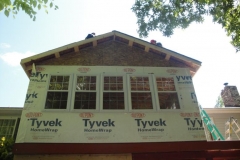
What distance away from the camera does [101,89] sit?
28.8 ft

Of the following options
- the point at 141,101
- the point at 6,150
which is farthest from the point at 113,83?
the point at 6,150

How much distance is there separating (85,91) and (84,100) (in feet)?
1.56

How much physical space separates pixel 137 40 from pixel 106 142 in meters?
5.15

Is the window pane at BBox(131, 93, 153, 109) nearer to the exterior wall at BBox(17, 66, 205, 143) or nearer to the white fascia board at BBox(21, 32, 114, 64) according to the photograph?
the exterior wall at BBox(17, 66, 205, 143)

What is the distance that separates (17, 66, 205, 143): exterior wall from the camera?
7570 millimetres

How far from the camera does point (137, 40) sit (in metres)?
10.0


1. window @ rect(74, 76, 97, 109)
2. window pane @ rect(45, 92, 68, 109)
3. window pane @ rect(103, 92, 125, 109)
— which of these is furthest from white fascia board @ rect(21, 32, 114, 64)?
window pane @ rect(103, 92, 125, 109)

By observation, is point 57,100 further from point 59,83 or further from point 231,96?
point 231,96

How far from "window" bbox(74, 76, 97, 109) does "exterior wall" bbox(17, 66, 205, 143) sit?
17.7 inches

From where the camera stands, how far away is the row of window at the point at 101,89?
28.1 ft

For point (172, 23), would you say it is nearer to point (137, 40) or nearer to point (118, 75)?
point (137, 40)

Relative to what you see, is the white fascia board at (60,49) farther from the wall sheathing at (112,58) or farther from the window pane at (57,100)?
the window pane at (57,100)

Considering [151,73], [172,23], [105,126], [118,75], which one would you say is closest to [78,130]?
[105,126]

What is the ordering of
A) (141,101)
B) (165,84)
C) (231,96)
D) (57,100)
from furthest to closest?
(231,96), (141,101), (165,84), (57,100)
